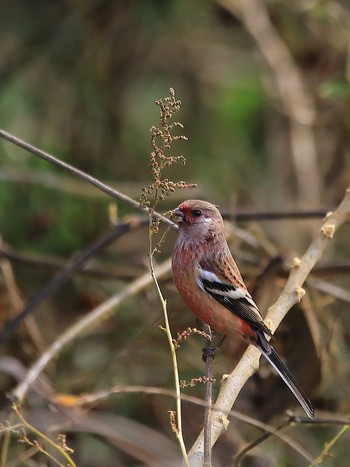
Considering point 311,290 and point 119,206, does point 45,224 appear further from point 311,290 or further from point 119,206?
point 311,290

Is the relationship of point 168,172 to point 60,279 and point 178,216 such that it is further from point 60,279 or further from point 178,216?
point 178,216

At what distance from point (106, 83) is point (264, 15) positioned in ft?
5.35

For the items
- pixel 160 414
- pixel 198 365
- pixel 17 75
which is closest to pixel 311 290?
pixel 198 365

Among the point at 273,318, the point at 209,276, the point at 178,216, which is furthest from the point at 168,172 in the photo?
the point at 273,318

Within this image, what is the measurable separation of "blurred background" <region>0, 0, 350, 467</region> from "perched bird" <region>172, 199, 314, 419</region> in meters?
0.79

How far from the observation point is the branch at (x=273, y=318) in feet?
11.9

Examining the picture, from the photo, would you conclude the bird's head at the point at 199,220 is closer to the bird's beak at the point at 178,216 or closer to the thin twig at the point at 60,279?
the bird's beak at the point at 178,216

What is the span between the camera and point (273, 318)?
4.26 meters

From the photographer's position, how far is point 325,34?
27.8 ft

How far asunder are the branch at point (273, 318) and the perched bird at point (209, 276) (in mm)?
277

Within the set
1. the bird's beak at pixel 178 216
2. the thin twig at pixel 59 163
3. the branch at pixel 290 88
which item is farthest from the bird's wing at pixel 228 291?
the branch at pixel 290 88

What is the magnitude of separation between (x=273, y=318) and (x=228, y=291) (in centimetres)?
57

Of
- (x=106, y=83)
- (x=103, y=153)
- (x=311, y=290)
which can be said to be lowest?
(x=311, y=290)

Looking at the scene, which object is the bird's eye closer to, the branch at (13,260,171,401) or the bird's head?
the bird's head
